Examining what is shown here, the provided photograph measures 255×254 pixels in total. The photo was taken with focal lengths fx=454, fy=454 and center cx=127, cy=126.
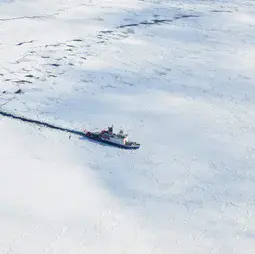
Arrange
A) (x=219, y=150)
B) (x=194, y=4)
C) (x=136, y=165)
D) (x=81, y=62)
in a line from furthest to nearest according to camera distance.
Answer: (x=194, y=4)
(x=81, y=62)
(x=219, y=150)
(x=136, y=165)

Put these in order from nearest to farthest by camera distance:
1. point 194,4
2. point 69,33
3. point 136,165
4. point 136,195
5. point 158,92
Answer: point 136,195 < point 136,165 < point 158,92 < point 69,33 < point 194,4

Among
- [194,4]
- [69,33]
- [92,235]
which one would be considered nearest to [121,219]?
[92,235]

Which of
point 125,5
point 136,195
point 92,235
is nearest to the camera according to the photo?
point 92,235

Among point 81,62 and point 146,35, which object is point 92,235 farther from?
point 146,35

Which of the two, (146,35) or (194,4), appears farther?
(194,4)

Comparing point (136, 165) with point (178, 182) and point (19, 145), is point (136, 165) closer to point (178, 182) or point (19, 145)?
point (178, 182)

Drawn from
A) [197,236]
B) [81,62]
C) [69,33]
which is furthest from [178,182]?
[69,33]
